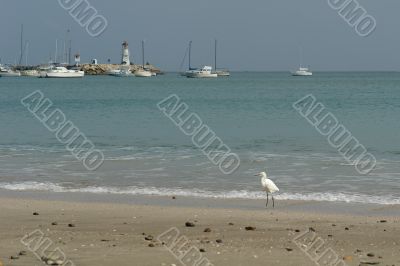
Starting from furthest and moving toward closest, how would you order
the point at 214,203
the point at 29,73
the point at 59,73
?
the point at 29,73, the point at 59,73, the point at 214,203

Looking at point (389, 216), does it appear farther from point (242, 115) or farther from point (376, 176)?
point (242, 115)

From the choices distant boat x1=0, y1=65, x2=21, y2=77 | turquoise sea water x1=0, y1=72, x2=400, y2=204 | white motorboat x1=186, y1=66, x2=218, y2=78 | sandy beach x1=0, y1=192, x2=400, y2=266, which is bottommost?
distant boat x1=0, y1=65, x2=21, y2=77

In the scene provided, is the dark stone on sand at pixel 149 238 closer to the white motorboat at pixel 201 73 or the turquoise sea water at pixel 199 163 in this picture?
the turquoise sea water at pixel 199 163

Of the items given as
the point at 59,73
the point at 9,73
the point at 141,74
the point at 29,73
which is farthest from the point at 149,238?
the point at 141,74

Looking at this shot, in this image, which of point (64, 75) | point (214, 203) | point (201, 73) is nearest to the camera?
point (214, 203)

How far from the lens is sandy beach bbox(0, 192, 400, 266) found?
9.32m

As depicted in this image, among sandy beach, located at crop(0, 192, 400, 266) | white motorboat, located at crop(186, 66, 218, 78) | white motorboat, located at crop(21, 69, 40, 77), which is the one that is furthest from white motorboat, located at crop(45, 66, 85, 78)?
sandy beach, located at crop(0, 192, 400, 266)

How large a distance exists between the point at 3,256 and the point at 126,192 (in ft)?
23.8

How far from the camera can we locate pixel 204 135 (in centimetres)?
3250

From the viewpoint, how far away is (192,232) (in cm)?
1114

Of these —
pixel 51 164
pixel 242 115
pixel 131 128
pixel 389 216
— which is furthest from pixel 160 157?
pixel 242 115

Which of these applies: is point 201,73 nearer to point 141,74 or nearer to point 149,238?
point 141,74

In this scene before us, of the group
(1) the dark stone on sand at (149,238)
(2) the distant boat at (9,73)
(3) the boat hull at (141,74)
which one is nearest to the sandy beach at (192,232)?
(1) the dark stone on sand at (149,238)

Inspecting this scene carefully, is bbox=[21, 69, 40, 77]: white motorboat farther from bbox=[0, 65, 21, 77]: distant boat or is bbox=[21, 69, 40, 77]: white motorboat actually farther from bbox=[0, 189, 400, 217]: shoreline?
bbox=[0, 189, 400, 217]: shoreline
